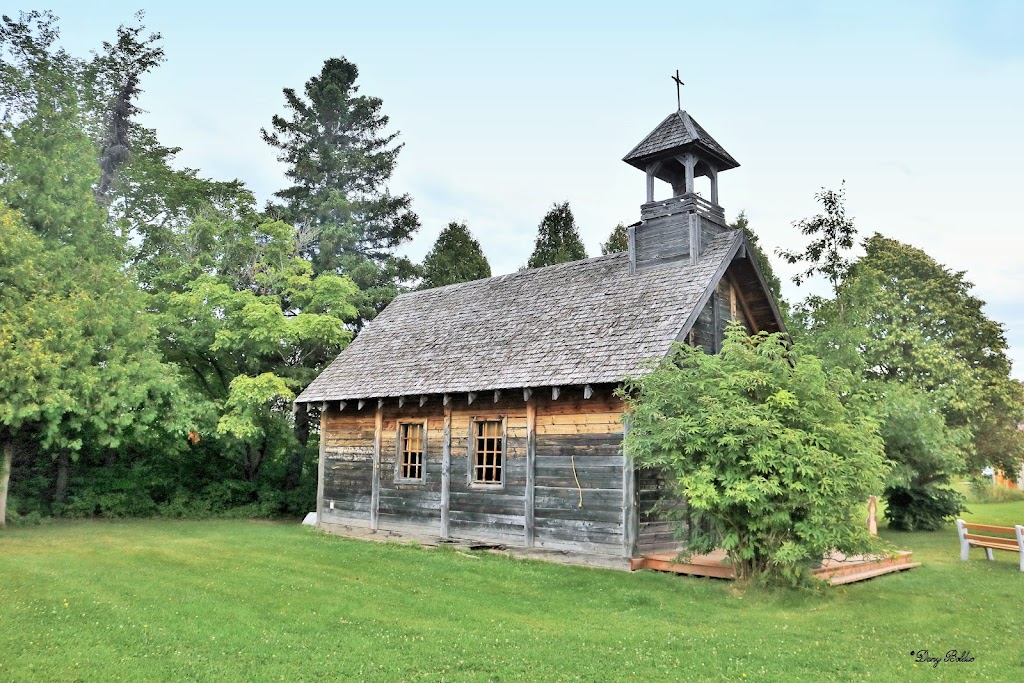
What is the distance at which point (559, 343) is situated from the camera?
659 inches

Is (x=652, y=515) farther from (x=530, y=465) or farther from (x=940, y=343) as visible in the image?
(x=940, y=343)

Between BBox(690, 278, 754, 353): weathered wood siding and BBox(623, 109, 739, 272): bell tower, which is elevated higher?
BBox(623, 109, 739, 272): bell tower

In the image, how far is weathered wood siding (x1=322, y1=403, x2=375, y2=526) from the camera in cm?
1991

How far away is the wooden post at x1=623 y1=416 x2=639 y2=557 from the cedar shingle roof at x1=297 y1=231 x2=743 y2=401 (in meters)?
1.64

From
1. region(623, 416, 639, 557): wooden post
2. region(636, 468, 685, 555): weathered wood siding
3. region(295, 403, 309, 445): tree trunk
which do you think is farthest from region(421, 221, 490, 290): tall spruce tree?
region(623, 416, 639, 557): wooden post

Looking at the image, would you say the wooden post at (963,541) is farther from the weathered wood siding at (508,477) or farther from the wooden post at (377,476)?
the wooden post at (377,476)

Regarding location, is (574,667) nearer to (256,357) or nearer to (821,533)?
(821,533)

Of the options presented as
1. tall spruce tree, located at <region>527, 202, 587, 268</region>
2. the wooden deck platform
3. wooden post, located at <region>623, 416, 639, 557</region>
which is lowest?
the wooden deck platform

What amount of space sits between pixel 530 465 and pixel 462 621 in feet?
19.7

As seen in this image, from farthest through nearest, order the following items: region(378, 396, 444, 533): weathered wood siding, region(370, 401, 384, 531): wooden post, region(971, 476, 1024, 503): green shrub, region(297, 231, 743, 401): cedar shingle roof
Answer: region(971, 476, 1024, 503): green shrub < region(370, 401, 384, 531): wooden post < region(378, 396, 444, 533): weathered wood siding < region(297, 231, 743, 401): cedar shingle roof

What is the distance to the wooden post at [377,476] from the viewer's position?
1936 cm

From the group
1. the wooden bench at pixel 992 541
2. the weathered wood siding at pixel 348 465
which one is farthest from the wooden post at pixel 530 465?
the wooden bench at pixel 992 541

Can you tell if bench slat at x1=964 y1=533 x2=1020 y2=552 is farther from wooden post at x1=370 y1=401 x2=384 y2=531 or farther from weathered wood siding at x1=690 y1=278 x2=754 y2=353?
wooden post at x1=370 y1=401 x2=384 y2=531

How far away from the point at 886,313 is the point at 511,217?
30.6 m
